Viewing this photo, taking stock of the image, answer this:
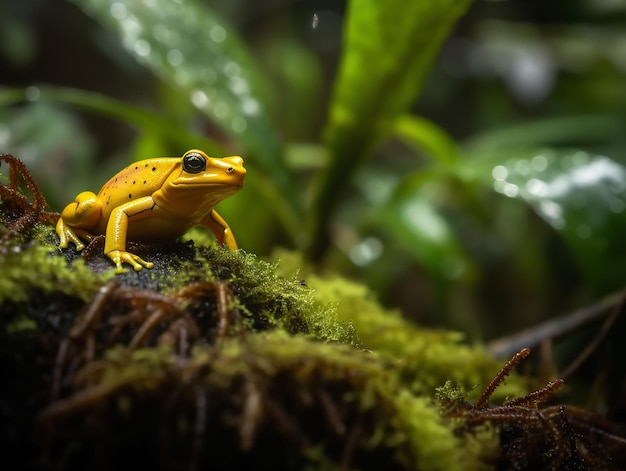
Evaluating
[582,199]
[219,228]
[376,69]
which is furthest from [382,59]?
[219,228]

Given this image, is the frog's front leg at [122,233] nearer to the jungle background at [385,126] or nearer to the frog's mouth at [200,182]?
the frog's mouth at [200,182]

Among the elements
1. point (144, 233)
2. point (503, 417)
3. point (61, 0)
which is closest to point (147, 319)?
point (144, 233)

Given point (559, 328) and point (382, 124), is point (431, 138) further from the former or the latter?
point (559, 328)

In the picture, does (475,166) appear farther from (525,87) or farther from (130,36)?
(525,87)

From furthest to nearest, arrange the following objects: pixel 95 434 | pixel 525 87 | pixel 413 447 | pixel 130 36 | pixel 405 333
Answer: pixel 525 87
pixel 130 36
pixel 405 333
pixel 413 447
pixel 95 434

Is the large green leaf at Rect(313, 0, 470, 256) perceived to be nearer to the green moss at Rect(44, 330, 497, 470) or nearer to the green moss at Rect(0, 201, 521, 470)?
the green moss at Rect(0, 201, 521, 470)
